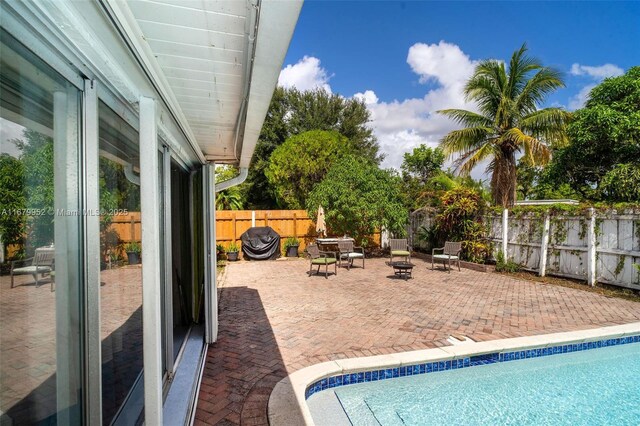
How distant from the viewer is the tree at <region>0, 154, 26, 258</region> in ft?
3.00

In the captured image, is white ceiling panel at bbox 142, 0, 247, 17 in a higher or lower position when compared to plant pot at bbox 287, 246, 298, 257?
higher

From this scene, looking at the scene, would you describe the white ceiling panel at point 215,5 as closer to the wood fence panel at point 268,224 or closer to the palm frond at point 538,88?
the wood fence panel at point 268,224

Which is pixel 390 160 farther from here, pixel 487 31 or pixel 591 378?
pixel 591 378

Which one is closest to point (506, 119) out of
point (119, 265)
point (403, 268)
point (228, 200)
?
point (403, 268)

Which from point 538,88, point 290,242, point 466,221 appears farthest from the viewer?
point 290,242

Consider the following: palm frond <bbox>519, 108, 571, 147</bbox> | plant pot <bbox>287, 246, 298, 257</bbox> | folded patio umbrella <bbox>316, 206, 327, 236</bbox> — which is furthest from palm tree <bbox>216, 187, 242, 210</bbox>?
palm frond <bbox>519, 108, 571, 147</bbox>

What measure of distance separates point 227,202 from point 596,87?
1578 centimetres

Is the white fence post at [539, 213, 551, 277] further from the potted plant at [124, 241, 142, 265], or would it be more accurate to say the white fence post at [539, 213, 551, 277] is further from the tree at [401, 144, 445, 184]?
the tree at [401, 144, 445, 184]

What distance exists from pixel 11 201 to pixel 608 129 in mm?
15392

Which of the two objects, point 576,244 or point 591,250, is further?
point 576,244

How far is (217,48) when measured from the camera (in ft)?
5.46

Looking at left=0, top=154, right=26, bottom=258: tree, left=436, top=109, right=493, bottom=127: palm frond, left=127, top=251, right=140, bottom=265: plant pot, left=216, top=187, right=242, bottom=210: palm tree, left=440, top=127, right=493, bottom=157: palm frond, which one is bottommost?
left=127, top=251, right=140, bottom=265: plant pot

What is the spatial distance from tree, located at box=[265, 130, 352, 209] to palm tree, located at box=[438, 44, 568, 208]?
547 centimetres

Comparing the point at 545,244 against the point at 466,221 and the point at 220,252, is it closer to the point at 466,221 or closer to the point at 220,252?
the point at 466,221
